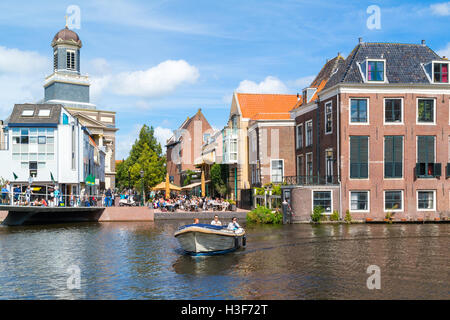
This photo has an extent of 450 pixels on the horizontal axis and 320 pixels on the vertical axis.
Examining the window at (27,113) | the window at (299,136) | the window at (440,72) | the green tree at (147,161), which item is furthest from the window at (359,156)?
the green tree at (147,161)

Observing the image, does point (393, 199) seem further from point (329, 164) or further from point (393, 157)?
point (329, 164)

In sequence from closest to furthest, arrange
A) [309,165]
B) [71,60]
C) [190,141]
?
[309,165], [71,60], [190,141]

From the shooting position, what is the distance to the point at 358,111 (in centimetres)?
4009

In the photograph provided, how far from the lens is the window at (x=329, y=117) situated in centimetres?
4175

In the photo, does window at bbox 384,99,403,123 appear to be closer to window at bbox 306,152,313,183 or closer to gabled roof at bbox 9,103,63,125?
window at bbox 306,152,313,183

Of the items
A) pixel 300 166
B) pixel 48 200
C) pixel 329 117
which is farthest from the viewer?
pixel 300 166

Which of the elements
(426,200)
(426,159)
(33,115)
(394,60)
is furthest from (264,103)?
(33,115)

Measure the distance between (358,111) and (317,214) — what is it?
357 inches

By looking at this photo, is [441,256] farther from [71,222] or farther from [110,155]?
[110,155]

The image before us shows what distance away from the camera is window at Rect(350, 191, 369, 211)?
39.9m

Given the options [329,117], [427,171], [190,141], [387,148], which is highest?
[190,141]

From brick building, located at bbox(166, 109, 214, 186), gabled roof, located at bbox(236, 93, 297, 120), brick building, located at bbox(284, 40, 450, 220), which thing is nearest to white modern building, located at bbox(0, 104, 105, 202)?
gabled roof, located at bbox(236, 93, 297, 120)

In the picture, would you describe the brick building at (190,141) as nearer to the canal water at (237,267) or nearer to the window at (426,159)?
the window at (426,159)
